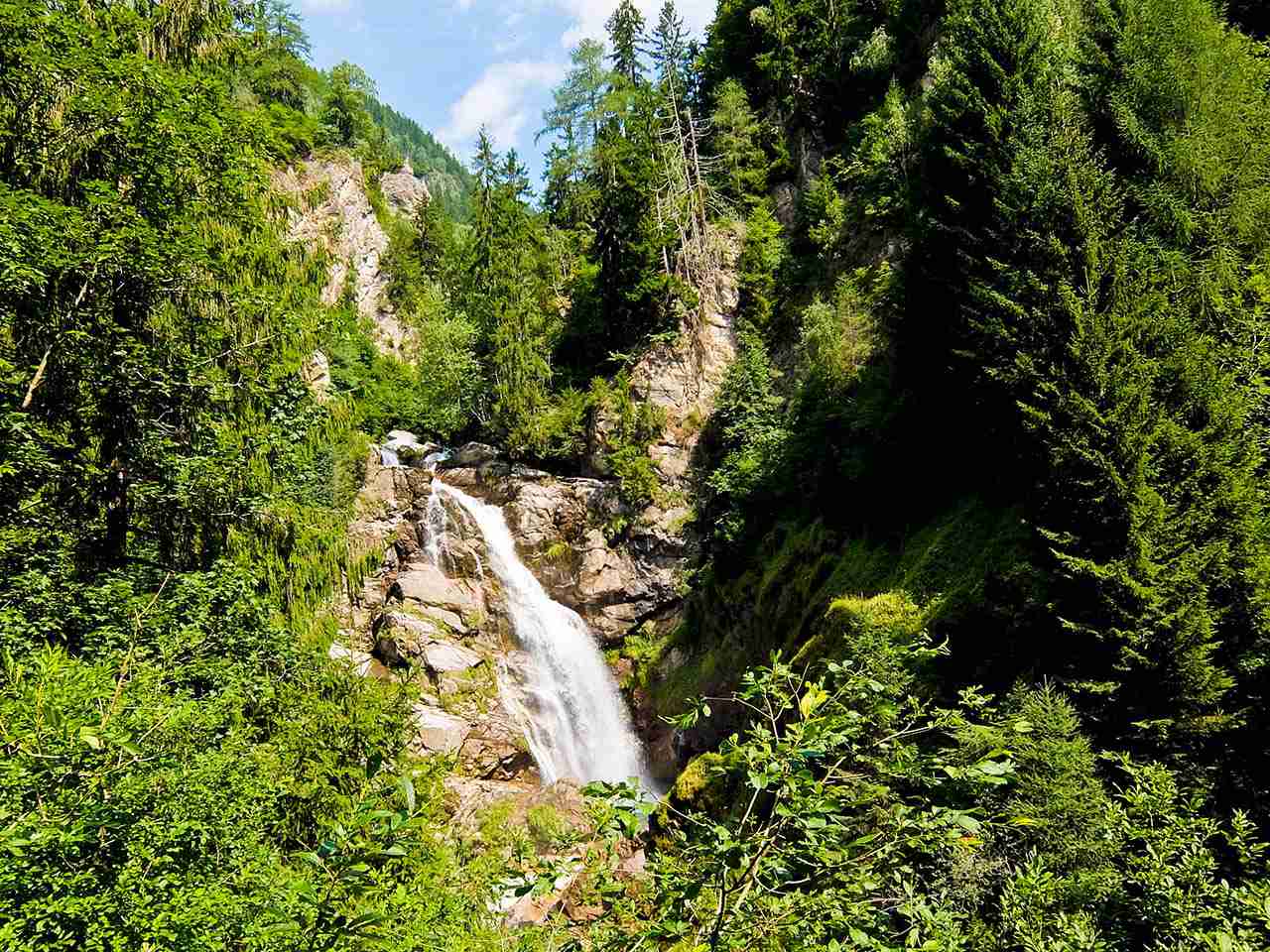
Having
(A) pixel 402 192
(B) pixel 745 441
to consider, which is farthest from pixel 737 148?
(A) pixel 402 192

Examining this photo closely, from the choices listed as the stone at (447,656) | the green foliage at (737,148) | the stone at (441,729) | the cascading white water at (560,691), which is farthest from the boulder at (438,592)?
the green foliage at (737,148)

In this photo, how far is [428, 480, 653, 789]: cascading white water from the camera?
77.0ft

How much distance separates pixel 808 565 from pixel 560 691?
10.8m

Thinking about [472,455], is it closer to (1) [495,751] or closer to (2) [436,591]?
(2) [436,591]

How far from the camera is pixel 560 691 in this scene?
80.9 ft

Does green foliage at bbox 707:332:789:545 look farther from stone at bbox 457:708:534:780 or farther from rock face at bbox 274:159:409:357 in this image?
rock face at bbox 274:159:409:357

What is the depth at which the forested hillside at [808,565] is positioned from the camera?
2838mm

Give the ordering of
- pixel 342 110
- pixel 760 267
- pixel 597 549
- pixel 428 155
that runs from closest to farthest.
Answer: pixel 597 549
pixel 760 267
pixel 342 110
pixel 428 155

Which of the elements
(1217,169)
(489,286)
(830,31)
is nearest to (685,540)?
(489,286)

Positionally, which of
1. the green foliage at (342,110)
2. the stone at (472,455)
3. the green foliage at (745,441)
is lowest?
the green foliage at (745,441)

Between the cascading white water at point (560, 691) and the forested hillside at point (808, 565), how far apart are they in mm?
4317

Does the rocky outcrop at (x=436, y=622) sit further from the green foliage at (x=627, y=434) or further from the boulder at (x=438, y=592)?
the green foliage at (x=627, y=434)

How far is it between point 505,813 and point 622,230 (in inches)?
915

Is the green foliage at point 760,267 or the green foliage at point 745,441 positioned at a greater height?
the green foliage at point 760,267
